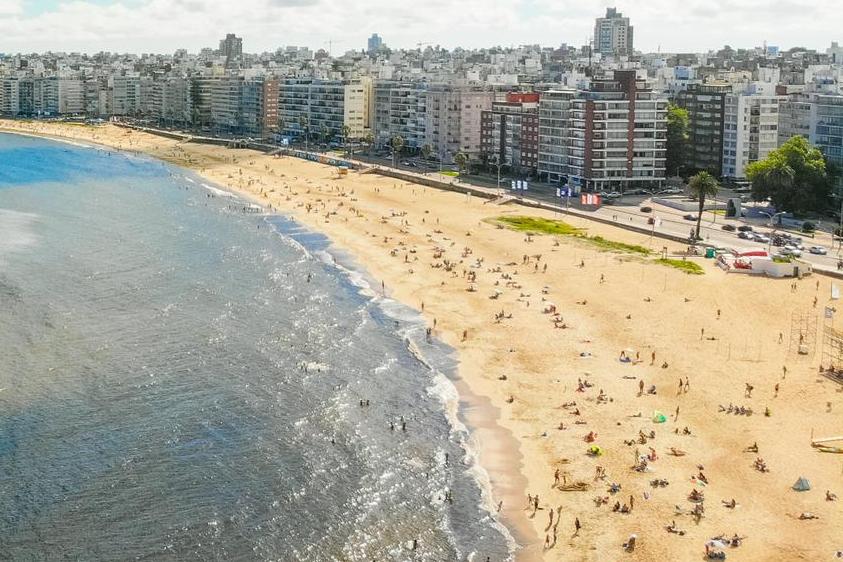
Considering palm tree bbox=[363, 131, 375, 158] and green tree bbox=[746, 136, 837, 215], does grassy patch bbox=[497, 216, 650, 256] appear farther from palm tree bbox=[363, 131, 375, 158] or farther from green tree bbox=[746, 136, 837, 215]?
palm tree bbox=[363, 131, 375, 158]

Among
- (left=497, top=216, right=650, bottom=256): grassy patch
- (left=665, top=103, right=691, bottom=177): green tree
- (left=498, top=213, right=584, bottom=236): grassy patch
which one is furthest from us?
(left=665, top=103, right=691, bottom=177): green tree

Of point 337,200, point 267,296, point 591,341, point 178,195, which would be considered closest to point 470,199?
point 337,200

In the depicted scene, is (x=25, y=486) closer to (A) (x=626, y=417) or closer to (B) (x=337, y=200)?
(A) (x=626, y=417)

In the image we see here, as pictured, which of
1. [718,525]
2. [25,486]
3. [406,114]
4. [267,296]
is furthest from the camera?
[406,114]

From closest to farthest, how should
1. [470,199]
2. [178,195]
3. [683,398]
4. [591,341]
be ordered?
[683,398], [591,341], [470,199], [178,195]

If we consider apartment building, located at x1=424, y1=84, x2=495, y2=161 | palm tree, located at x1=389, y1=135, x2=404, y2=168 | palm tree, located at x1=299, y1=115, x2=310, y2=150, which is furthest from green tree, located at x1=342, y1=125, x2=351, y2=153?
apartment building, located at x1=424, y1=84, x2=495, y2=161

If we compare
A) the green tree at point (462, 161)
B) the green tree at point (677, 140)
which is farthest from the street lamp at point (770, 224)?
the green tree at point (462, 161)
